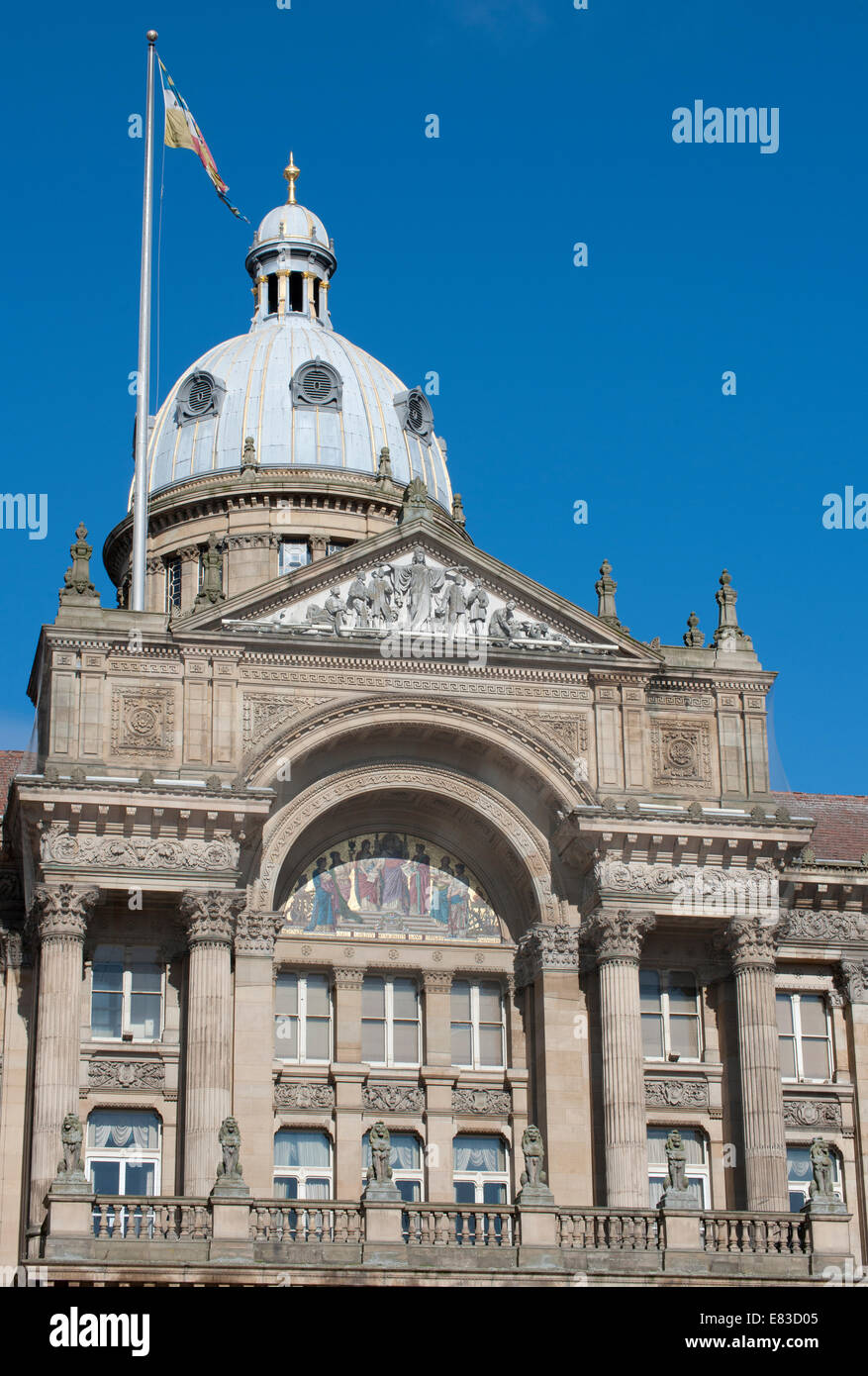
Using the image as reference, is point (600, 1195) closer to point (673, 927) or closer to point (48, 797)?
point (673, 927)

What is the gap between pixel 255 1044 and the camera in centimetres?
4041

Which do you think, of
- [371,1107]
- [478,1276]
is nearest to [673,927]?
[371,1107]

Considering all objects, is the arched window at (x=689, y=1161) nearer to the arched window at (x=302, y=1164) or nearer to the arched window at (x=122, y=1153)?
the arched window at (x=302, y=1164)

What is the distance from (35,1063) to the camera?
38906mm

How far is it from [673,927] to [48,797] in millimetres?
12024

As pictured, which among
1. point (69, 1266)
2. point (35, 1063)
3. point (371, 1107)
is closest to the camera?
point (69, 1266)

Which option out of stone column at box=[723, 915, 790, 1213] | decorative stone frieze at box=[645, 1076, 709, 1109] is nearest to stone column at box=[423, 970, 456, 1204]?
decorative stone frieze at box=[645, 1076, 709, 1109]

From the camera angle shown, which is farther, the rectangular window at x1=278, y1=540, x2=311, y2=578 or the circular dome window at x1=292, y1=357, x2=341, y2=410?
the circular dome window at x1=292, y1=357, x2=341, y2=410

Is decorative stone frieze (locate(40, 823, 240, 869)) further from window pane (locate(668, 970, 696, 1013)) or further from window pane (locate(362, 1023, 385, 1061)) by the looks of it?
window pane (locate(668, 970, 696, 1013))

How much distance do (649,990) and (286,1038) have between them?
6984 millimetres

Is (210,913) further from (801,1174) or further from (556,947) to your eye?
(801,1174)

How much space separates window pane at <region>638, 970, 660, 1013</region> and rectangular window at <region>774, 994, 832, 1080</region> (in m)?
2.62

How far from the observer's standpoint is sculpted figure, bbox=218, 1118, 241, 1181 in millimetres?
36219

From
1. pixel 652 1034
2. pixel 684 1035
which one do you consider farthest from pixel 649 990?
pixel 684 1035
